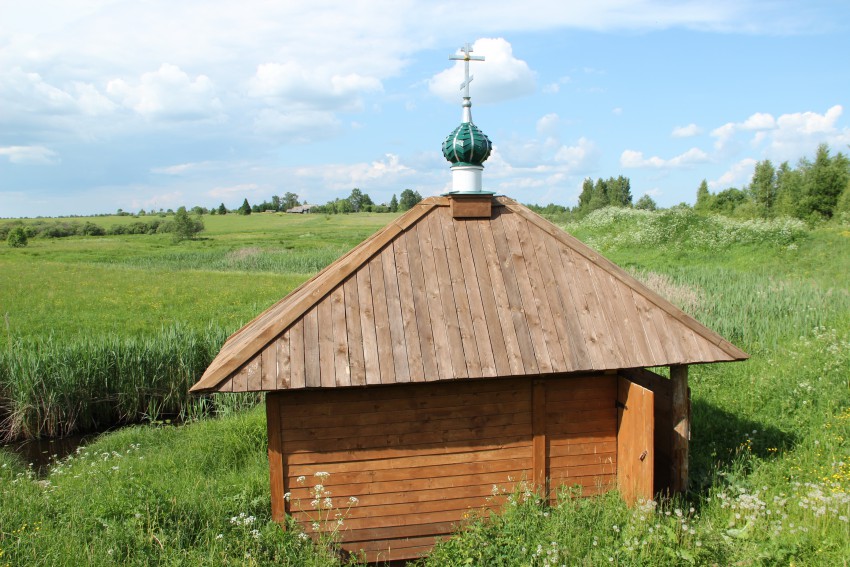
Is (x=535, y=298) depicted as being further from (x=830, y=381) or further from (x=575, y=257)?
(x=830, y=381)

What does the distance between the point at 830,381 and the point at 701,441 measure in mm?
2936

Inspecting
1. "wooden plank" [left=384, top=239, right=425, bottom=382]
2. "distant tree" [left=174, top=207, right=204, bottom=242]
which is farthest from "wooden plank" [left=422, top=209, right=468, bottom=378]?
"distant tree" [left=174, top=207, right=204, bottom=242]

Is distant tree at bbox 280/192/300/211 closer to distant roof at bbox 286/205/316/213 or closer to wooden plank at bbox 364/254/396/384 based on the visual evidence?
distant roof at bbox 286/205/316/213

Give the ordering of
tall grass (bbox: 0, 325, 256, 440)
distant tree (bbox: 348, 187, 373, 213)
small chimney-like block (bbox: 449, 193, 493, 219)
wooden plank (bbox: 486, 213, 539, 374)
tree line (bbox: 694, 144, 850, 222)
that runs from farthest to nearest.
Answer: distant tree (bbox: 348, 187, 373, 213) < tree line (bbox: 694, 144, 850, 222) < tall grass (bbox: 0, 325, 256, 440) < small chimney-like block (bbox: 449, 193, 493, 219) < wooden plank (bbox: 486, 213, 539, 374)

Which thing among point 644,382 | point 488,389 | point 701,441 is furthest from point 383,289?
point 701,441

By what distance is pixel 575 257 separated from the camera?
648cm

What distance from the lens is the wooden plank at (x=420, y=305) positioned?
5461mm

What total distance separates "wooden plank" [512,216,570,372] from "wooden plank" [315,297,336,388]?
2.08 m

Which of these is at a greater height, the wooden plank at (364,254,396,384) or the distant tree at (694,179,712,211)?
the distant tree at (694,179,712,211)

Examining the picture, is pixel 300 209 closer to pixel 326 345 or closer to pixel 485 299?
pixel 485 299

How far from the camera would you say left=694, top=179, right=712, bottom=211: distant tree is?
73.5 m

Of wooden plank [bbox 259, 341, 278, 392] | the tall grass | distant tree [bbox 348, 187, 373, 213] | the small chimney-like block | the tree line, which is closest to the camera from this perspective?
wooden plank [bbox 259, 341, 278, 392]

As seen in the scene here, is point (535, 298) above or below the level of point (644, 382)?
above

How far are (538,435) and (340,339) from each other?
89.4 inches
